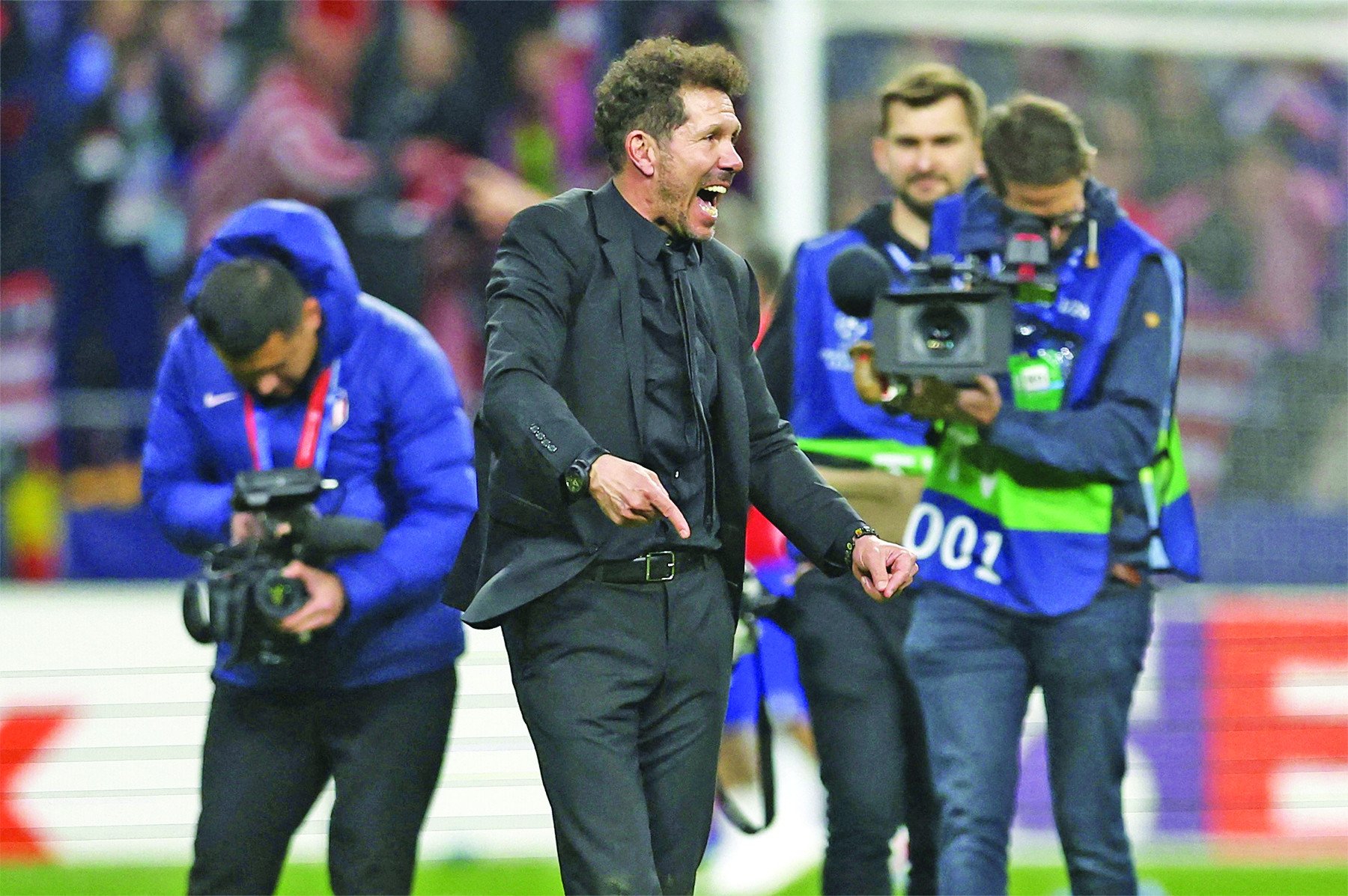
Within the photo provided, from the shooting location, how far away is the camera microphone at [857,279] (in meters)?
5.03

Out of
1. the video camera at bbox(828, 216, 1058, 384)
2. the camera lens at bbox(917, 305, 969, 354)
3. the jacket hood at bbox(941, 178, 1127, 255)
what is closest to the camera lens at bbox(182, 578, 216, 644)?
the video camera at bbox(828, 216, 1058, 384)

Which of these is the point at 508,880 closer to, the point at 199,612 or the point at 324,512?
the point at 324,512

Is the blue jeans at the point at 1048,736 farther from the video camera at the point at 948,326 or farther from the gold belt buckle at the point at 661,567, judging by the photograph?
the gold belt buckle at the point at 661,567

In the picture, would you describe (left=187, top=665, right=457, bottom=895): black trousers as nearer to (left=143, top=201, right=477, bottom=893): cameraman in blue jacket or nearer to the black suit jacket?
(left=143, top=201, right=477, bottom=893): cameraman in blue jacket

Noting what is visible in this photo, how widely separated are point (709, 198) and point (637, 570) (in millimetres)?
707

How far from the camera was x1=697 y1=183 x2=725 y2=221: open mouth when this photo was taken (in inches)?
161

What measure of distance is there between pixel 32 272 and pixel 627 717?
21.1ft

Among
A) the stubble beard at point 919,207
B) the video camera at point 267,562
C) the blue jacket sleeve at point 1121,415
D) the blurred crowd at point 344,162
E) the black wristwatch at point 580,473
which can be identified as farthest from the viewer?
the blurred crowd at point 344,162

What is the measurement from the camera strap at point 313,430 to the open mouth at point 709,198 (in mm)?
1272

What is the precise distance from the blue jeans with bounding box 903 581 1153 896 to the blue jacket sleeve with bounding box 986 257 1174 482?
33 centimetres

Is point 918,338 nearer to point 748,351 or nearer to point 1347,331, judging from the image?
point 748,351

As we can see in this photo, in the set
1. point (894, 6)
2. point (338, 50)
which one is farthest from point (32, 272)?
point (894, 6)

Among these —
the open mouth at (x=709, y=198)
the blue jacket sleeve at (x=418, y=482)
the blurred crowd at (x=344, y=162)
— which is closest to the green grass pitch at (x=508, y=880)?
the blurred crowd at (x=344, y=162)

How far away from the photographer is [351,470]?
507 cm
